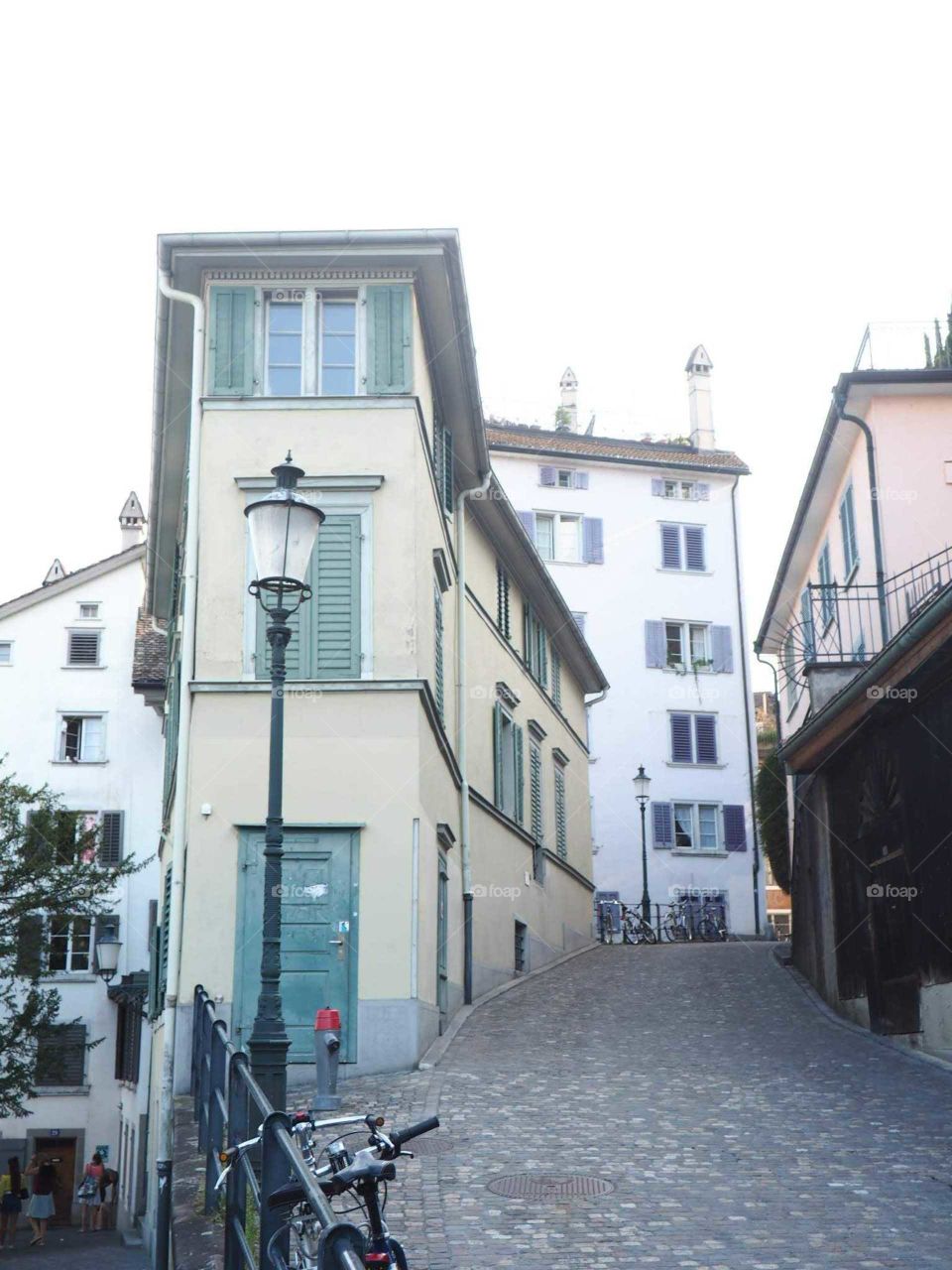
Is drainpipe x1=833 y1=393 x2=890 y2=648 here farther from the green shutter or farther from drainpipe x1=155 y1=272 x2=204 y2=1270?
drainpipe x1=155 y1=272 x2=204 y2=1270

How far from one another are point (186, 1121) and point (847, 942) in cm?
944

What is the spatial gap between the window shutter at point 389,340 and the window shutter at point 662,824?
30112 mm

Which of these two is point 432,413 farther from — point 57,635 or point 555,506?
point 555,506

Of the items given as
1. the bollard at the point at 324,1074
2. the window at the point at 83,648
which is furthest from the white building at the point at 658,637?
the bollard at the point at 324,1074

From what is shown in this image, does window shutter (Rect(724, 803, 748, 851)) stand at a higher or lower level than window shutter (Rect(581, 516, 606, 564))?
lower

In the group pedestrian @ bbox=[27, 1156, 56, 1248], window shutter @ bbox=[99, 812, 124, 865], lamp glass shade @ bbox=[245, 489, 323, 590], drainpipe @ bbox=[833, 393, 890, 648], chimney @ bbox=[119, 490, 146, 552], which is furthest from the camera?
chimney @ bbox=[119, 490, 146, 552]

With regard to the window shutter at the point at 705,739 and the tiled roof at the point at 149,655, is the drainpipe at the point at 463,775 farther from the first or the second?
the window shutter at the point at 705,739

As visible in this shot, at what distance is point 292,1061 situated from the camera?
49.6 feet

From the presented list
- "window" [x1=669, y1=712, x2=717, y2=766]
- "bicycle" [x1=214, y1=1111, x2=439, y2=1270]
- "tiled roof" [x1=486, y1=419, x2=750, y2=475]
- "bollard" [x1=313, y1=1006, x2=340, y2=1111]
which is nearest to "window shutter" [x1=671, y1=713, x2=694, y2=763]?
"window" [x1=669, y1=712, x2=717, y2=766]

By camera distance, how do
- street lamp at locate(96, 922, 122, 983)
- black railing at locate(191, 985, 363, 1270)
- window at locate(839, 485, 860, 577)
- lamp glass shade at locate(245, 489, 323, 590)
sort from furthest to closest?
street lamp at locate(96, 922, 122, 983), window at locate(839, 485, 860, 577), lamp glass shade at locate(245, 489, 323, 590), black railing at locate(191, 985, 363, 1270)

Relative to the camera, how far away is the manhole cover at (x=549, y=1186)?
9.52 meters

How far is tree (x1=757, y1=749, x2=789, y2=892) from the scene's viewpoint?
3691cm

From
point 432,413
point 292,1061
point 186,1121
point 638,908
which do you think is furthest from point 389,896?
point 638,908

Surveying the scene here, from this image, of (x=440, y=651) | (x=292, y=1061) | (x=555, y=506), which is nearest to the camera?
(x=292, y=1061)
